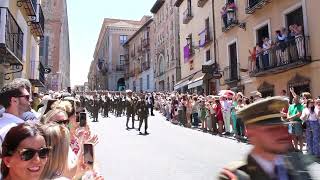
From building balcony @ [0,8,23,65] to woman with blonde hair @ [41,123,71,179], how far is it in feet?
31.7

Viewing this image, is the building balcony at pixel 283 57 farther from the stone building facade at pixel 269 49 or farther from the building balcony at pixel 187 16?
the building balcony at pixel 187 16

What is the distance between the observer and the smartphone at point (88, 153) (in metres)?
4.10

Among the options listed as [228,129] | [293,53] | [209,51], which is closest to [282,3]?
[293,53]

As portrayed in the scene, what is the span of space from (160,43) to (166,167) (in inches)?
1632

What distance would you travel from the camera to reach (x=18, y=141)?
2512 millimetres

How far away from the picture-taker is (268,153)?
7.73 ft

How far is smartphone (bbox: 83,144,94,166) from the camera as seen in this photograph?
410cm

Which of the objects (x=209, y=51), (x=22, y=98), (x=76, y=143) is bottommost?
(x=76, y=143)

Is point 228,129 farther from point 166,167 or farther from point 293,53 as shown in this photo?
point 166,167

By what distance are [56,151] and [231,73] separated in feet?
68.6

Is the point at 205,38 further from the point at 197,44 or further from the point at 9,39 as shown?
the point at 9,39

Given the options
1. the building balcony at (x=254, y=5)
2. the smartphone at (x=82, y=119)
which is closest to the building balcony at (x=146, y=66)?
the building balcony at (x=254, y=5)

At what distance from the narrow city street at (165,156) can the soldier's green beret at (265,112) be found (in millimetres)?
4120

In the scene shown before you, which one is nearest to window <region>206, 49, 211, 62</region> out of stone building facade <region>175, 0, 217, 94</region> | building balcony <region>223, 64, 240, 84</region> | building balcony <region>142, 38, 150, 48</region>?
stone building facade <region>175, 0, 217, 94</region>
